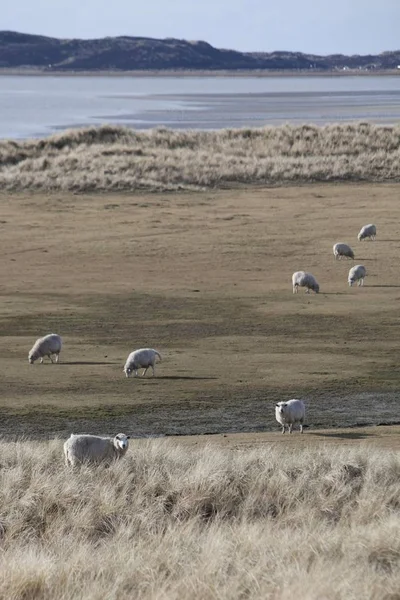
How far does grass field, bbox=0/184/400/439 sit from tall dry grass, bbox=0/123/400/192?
4.00 m

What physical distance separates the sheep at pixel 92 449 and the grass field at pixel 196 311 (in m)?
4.43

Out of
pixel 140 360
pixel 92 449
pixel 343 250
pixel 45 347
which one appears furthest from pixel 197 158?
pixel 92 449

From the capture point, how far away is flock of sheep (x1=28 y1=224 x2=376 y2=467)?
54.7ft

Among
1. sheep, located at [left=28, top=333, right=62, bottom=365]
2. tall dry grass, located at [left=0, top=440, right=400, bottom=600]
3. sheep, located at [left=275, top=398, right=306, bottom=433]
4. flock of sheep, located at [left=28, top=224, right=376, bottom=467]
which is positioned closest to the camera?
Result: tall dry grass, located at [left=0, top=440, right=400, bottom=600]

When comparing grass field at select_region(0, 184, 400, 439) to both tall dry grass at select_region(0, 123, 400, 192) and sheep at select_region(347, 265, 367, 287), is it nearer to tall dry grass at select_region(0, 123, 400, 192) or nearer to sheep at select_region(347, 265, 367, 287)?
sheep at select_region(347, 265, 367, 287)

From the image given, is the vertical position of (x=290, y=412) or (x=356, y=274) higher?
(x=290, y=412)

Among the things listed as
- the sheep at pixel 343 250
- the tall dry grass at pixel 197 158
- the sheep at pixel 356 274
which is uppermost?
the sheep at pixel 356 274

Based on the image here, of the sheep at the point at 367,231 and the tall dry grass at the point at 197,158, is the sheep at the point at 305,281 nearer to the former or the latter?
the sheep at the point at 367,231

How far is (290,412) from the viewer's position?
20625 mm

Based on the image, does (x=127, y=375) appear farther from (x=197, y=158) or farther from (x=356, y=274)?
(x=197, y=158)

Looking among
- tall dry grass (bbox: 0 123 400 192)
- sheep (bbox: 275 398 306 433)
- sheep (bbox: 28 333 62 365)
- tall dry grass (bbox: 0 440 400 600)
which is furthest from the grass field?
tall dry grass (bbox: 0 440 400 600)

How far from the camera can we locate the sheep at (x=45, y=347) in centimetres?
2623

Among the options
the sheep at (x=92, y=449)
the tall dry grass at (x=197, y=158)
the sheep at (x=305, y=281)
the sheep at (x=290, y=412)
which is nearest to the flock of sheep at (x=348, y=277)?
the sheep at (x=305, y=281)

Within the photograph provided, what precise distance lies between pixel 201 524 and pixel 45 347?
1307 cm
